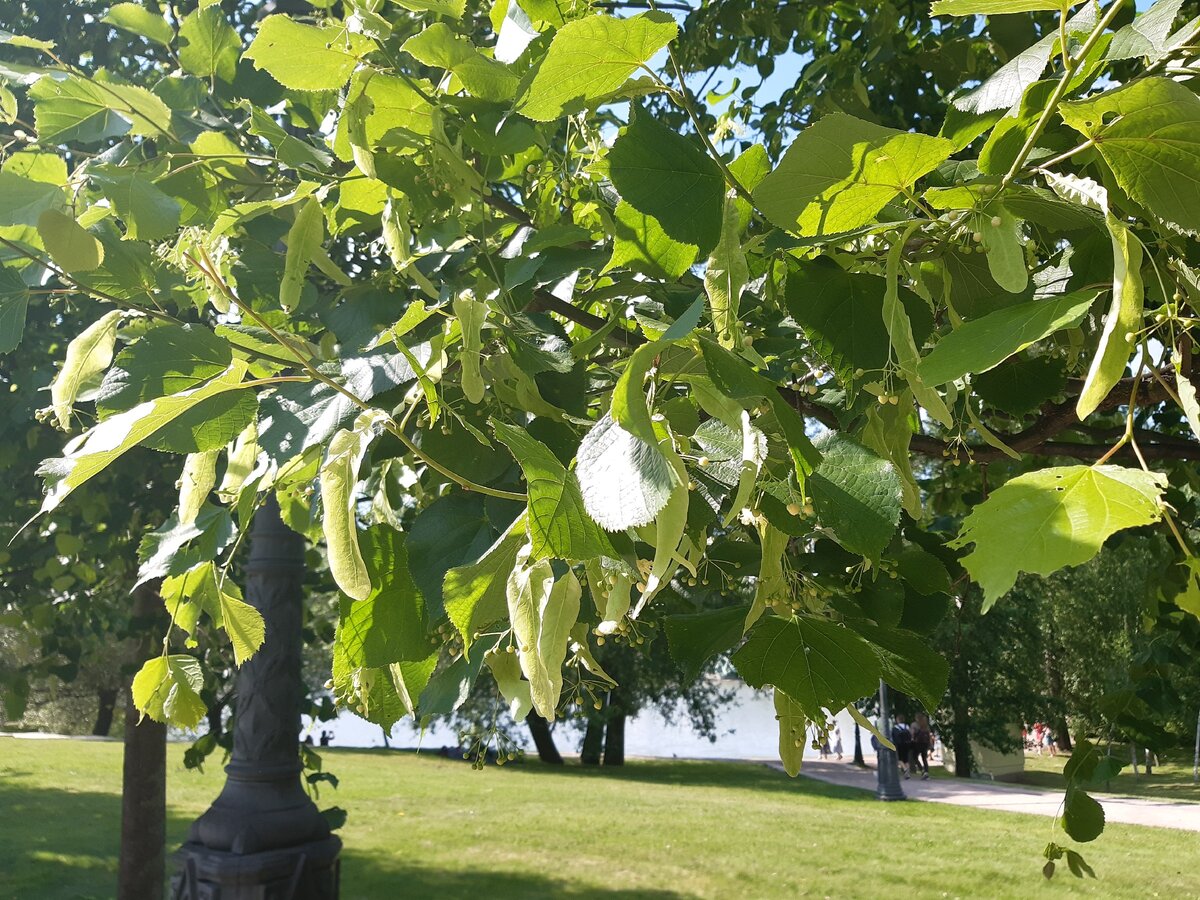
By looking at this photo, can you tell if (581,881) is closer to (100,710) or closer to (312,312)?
(312,312)

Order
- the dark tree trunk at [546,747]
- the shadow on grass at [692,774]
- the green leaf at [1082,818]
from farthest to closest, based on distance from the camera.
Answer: the dark tree trunk at [546,747], the shadow on grass at [692,774], the green leaf at [1082,818]

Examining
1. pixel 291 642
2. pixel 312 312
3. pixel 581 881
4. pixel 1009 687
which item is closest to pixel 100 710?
pixel 581 881

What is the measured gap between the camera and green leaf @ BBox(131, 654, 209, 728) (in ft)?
4.08

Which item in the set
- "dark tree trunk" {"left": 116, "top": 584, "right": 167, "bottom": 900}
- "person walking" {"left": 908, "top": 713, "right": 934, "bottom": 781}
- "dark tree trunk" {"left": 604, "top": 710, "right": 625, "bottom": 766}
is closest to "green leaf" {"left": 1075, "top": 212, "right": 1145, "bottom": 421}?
"dark tree trunk" {"left": 116, "top": 584, "right": 167, "bottom": 900}

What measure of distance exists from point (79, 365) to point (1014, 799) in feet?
55.3

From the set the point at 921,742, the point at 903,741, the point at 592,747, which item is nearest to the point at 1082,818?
the point at 903,741

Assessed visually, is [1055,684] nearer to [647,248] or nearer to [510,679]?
[510,679]

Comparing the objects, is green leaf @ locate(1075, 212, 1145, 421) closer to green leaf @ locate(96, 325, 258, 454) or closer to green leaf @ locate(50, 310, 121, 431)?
green leaf @ locate(96, 325, 258, 454)

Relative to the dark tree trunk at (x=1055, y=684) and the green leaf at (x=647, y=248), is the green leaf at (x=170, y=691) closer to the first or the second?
the green leaf at (x=647, y=248)

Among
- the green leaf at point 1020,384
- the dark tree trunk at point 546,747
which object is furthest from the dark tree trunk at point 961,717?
the green leaf at point 1020,384

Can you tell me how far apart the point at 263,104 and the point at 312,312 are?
1.08 feet

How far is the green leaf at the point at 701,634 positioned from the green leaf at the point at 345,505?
42 centimetres

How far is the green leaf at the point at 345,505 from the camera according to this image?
2.39 feet

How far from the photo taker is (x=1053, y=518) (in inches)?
25.1
